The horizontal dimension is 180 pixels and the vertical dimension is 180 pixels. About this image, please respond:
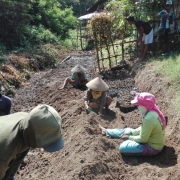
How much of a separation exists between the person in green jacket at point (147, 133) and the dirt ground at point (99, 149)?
187 mm

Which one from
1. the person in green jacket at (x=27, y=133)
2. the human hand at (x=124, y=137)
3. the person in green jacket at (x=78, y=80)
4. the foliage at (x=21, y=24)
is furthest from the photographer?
the foliage at (x=21, y=24)

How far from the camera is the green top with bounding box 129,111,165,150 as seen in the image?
466 centimetres

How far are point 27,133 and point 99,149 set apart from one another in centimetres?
264

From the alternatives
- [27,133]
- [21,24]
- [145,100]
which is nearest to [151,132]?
[145,100]

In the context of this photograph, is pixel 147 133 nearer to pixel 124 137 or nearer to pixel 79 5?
pixel 124 137

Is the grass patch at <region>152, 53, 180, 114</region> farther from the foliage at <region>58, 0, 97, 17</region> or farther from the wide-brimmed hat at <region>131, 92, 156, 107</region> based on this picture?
the foliage at <region>58, 0, 97, 17</region>

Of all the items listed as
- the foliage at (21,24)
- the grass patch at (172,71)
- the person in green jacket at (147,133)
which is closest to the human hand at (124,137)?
the person in green jacket at (147,133)

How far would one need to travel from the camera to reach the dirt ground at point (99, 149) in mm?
4406

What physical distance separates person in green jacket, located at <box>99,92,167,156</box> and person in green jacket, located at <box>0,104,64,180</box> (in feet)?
8.02

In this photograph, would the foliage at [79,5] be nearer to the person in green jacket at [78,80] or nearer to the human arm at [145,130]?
the person in green jacket at [78,80]

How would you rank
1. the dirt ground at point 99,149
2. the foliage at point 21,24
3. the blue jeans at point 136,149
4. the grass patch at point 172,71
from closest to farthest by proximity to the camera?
the dirt ground at point 99,149 → the blue jeans at point 136,149 → the grass patch at point 172,71 → the foliage at point 21,24

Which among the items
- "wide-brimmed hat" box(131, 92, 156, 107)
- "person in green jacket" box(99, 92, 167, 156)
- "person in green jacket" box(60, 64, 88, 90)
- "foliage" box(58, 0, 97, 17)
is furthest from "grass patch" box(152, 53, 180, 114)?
"foliage" box(58, 0, 97, 17)

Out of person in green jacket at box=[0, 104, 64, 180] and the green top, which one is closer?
person in green jacket at box=[0, 104, 64, 180]

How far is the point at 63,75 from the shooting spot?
40.9ft
